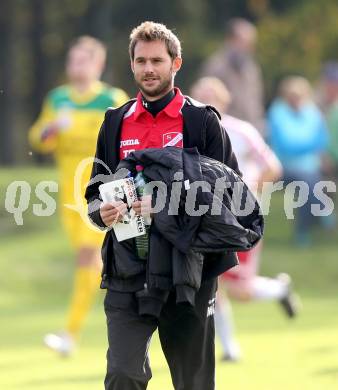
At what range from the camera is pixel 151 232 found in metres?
6.65

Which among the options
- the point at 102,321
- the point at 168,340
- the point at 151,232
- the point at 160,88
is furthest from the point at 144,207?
the point at 102,321

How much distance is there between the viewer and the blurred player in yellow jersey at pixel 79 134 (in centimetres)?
1198

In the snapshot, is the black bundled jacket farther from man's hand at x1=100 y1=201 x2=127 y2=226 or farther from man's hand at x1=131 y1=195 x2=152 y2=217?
man's hand at x1=100 y1=201 x2=127 y2=226

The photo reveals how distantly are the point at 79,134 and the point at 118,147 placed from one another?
5365mm

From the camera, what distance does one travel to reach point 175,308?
680cm

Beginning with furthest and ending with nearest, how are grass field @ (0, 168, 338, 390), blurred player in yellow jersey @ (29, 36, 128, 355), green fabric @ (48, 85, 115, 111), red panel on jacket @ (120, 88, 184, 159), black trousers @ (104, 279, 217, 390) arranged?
1. green fabric @ (48, 85, 115, 111)
2. blurred player in yellow jersey @ (29, 36, 128, 355)
3. grass field @ (0, 168, 338, 390)
4. red panel on jacket @ (120, 88, 184, 159)
5. black trousers @ (104, 279, 217, 390)

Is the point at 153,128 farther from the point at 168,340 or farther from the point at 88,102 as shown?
the point at 88,102

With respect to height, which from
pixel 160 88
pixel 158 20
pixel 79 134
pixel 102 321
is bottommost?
pixel 102 321

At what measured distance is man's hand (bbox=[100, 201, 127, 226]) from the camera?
667 centimetres

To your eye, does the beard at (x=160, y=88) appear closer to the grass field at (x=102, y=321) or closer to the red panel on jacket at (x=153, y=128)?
the red panel on jacket at (x=153, y=128)

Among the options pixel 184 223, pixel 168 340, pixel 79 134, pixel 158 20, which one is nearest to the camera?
pixel 184 223

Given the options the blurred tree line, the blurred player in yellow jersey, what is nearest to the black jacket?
the blurred player in yellow jersey

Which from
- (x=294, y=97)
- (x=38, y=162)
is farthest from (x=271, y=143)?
(x=38, y=162)

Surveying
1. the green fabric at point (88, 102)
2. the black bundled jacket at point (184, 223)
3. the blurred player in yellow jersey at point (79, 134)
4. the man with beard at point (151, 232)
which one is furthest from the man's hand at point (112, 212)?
the green fabric at point (88, 102)
